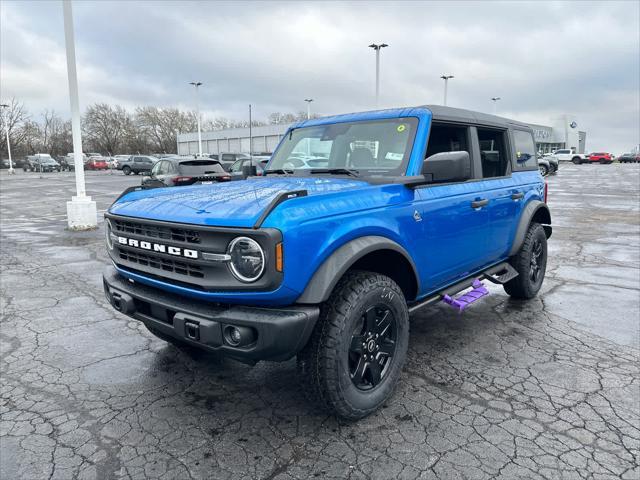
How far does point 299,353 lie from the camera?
2.74m

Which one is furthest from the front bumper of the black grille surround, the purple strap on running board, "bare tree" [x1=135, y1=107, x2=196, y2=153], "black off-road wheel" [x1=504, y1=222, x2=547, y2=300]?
"bare tree" [x1=135, y1=107, x2=196, y2=153]

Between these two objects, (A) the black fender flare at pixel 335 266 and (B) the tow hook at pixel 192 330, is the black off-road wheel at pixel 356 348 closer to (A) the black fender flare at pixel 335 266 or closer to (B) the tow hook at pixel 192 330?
(A) the black fender flare at pixel 335 266

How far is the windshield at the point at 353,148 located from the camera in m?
3.53

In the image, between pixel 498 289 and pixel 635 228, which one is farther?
pixel 635 228

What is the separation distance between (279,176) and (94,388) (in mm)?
2174

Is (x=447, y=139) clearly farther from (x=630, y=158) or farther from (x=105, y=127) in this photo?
(x=105, y=127)

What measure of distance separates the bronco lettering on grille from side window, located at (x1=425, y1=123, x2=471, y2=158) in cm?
216

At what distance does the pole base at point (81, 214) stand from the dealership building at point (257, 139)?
47.8m

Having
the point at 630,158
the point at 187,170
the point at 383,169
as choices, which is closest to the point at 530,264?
the point at 383,169

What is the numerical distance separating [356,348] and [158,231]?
1421 mm

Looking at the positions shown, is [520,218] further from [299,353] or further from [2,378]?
[2,378]

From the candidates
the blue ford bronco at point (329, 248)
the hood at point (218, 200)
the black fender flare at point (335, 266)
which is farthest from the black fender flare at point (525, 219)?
the black fender flare at point (335, 266)

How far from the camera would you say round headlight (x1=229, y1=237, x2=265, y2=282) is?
7.86 feet

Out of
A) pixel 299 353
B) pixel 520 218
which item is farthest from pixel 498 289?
pixel 299 353
